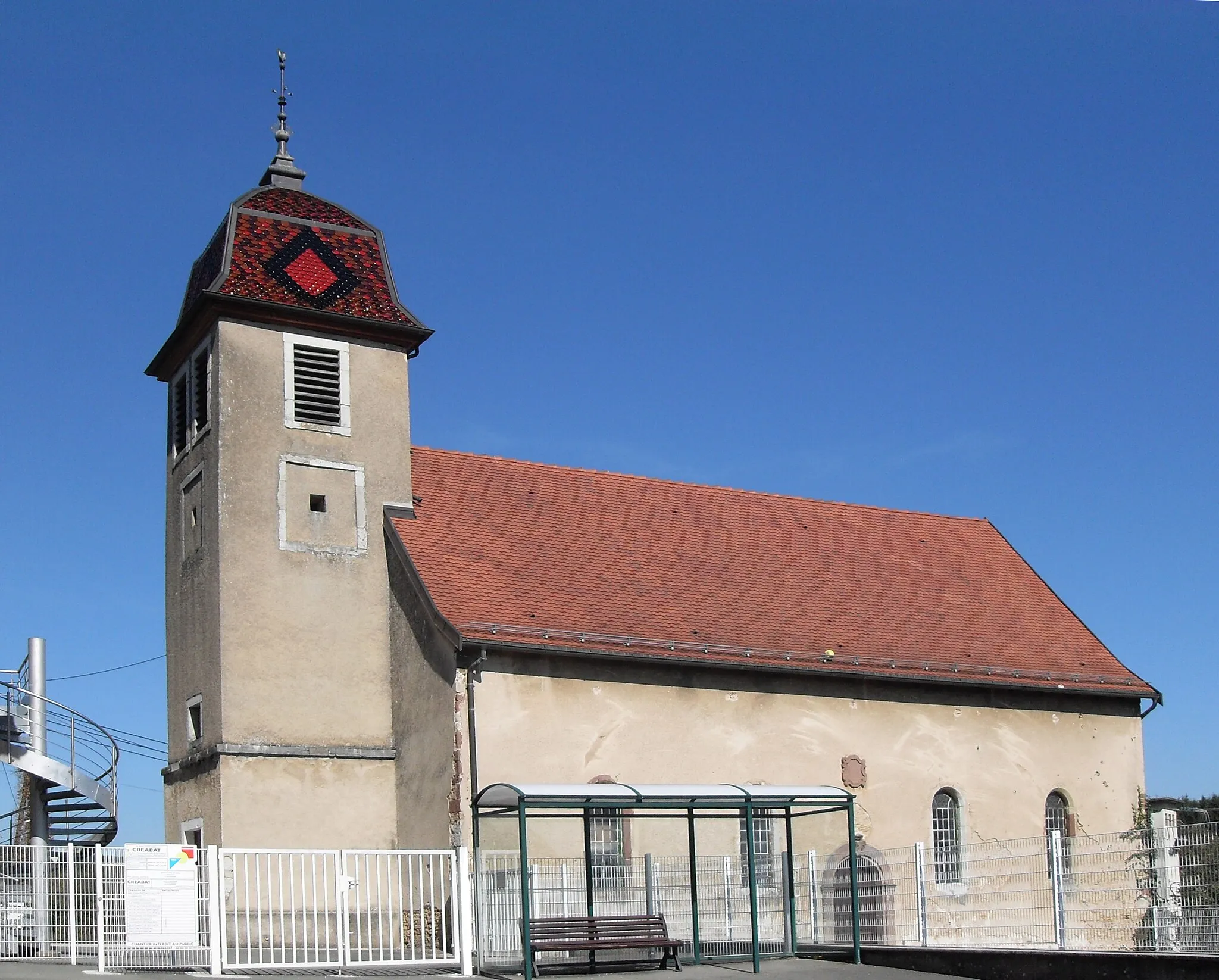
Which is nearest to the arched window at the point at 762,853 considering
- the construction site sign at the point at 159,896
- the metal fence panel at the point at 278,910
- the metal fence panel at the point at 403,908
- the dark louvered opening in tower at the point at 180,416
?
the metal fence panel at the point at 403,908

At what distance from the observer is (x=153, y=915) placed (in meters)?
18.0

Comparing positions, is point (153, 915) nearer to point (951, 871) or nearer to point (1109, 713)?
point (951, 871)

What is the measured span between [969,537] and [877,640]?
6786 mm

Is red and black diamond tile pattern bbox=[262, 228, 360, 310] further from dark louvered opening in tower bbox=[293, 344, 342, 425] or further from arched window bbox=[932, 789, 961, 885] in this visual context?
arched window bbox=[932, 789, 961, 885]

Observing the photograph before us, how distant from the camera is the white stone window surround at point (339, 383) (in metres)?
25.3

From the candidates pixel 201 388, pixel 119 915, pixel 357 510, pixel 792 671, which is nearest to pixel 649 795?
pixel 119 915

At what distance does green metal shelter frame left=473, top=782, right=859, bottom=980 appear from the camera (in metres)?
19.0

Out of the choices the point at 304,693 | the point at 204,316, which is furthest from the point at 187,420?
the point at 304,693

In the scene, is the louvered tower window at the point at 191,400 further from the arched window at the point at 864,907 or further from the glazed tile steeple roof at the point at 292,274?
the arched window at the point at 864,907

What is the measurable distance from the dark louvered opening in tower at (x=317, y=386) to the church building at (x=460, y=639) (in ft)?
0.19

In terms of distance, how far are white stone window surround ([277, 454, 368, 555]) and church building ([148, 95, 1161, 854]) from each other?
0.04m

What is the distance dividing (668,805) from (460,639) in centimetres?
448

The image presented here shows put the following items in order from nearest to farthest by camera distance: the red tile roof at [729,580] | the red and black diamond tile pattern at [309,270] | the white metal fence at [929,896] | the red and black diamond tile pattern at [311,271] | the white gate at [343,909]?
the white metal fence at [929,896], the white gate at [343,909], the red tile roof at [729,580], the red and black diamond tile pattern at [309,270], the red and black diamond tile pattern at [311,271]

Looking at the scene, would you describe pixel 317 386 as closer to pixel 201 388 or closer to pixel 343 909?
pixel 201 388
